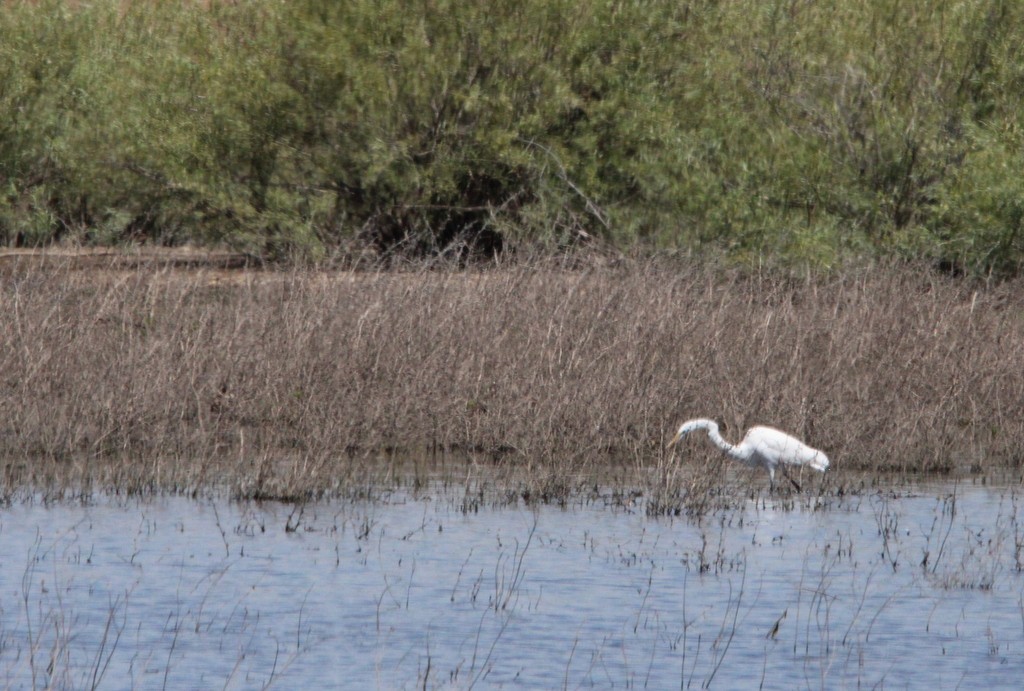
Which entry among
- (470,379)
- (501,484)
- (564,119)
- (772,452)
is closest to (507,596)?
(501,484)

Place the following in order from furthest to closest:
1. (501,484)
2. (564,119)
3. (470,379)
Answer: (564,119) < (470,379) < (501,484)

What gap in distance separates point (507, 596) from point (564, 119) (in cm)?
1404

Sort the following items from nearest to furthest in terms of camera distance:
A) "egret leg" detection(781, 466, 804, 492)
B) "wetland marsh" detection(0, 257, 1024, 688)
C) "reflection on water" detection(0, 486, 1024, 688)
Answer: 1. "reflection on water" detection(0, 486, 1024, 688)
2. "wetland marsh" detection(0, 257, 1024, 688)
3. "egret leg" detection(781, 466, 804, 492)

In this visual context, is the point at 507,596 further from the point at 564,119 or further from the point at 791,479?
the point at 564,119

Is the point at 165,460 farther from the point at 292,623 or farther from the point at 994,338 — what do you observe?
the point at 994,338

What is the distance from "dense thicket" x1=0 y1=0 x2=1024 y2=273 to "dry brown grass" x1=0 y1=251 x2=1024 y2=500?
563cm

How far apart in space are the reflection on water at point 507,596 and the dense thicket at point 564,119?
9.63 metres

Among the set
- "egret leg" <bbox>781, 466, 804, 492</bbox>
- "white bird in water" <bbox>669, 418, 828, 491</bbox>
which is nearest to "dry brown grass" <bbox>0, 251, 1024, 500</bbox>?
"white bird in water" <bbox>669, 418, 828, 491</bbox>

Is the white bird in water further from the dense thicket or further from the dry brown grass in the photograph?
the dense thicket

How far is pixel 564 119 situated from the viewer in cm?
2202

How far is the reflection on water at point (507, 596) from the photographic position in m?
7.36

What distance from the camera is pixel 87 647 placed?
24.7 ft

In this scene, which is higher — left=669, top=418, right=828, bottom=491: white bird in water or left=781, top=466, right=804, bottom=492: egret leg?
left=669, top=418, right=828, bottom=491: white bird in water

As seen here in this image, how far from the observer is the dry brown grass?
38.2ft
